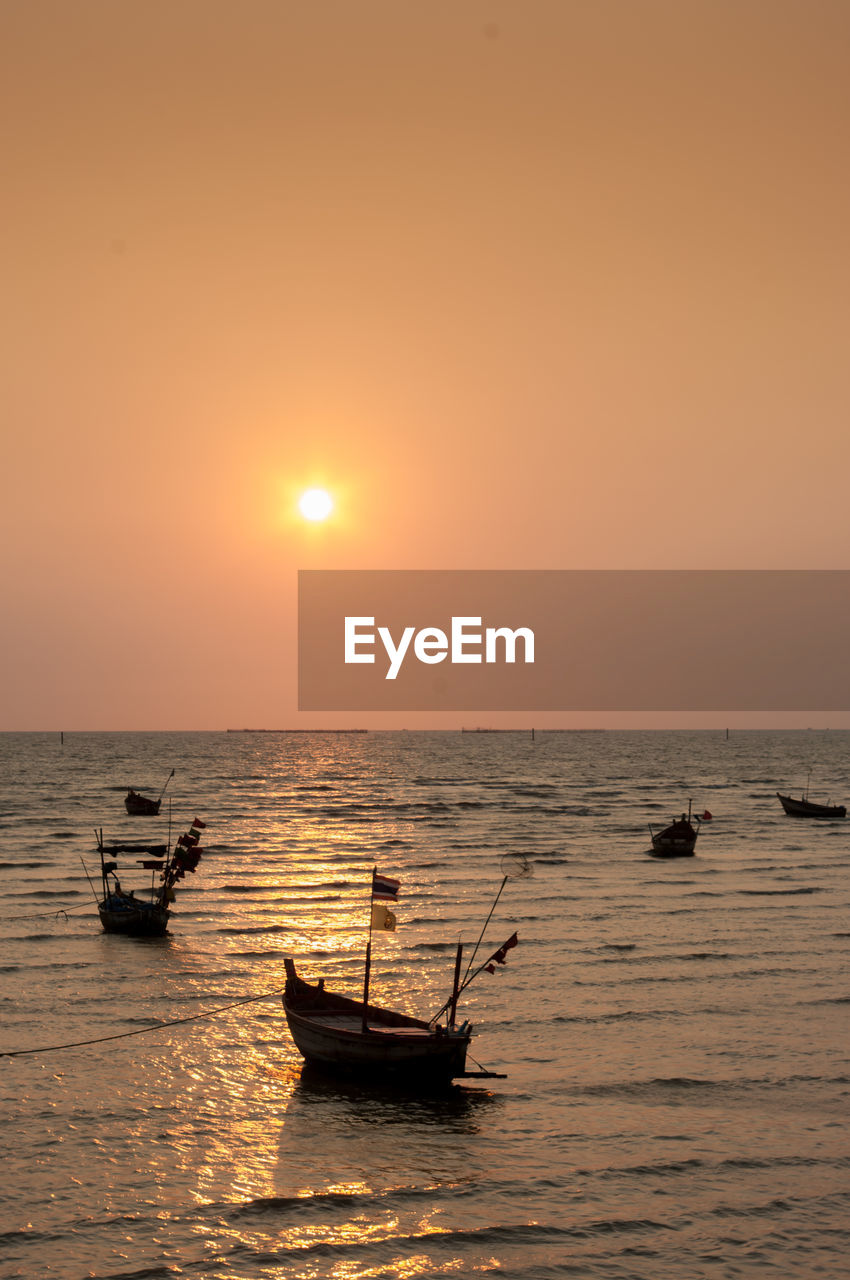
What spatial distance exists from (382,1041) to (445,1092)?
1936mm

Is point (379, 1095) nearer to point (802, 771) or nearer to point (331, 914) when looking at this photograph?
point (331, 914)

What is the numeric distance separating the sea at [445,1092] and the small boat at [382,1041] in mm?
488

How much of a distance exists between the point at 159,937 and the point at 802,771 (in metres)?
163

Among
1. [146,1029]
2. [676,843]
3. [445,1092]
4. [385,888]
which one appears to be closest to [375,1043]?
[445,1092]

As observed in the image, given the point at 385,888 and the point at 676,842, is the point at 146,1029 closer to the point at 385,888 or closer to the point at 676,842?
the point at 385,888

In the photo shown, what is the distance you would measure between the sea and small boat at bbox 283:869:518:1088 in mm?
488

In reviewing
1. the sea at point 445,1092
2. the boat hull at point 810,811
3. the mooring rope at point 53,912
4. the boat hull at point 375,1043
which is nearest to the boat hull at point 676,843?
the sea at point 445,1092

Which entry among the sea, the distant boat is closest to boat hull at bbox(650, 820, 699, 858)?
the distant boat

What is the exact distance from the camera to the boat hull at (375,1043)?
2673 centimetres

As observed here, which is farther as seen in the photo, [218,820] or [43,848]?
[218,820]

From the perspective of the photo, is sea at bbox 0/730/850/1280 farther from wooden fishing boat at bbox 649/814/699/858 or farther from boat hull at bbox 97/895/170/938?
wooden fishing boat at bbox 649/814/699/858

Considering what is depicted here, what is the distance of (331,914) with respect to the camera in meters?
52.4

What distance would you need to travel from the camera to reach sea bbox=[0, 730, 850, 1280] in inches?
778

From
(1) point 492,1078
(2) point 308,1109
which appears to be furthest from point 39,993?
(1) point 492,1078
